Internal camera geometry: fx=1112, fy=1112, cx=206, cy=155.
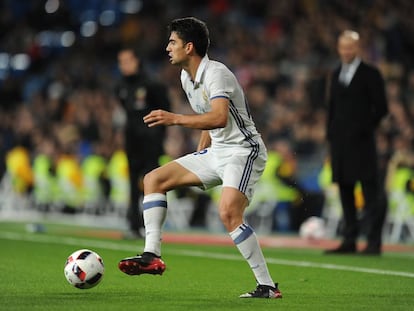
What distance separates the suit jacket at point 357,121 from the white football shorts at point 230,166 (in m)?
4.29

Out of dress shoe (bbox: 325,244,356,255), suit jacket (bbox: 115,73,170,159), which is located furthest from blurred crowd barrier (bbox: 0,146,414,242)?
suit jacket (bbox: 115,73,170,159)

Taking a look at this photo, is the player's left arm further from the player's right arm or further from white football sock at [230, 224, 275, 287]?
the player's right arm

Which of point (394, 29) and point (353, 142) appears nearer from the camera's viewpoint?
point (353, 142)

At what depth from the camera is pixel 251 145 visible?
7863 mm

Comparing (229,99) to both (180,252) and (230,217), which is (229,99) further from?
(180,252)

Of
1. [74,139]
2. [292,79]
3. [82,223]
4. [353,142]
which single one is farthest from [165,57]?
[353,142]

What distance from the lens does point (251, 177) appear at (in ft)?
25.5

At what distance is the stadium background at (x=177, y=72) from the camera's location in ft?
60.9

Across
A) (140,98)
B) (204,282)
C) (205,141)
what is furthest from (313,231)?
(205,141)

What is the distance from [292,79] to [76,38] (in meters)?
9.24

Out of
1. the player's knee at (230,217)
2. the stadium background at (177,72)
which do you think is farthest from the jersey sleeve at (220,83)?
the stadium background at (177,72)

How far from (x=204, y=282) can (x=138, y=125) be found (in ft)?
18.1

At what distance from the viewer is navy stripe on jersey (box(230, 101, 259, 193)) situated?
7.72 metres

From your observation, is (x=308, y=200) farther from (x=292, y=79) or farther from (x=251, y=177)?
(x=251, y=177)
